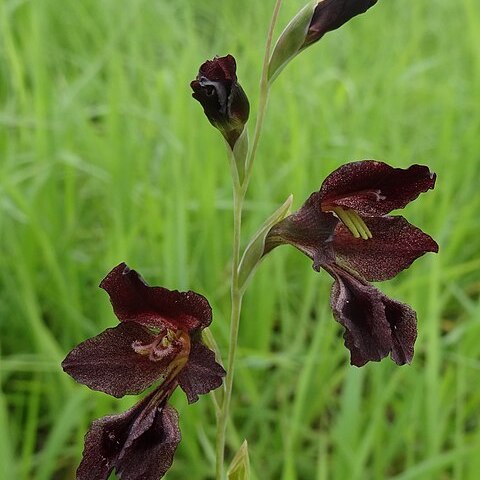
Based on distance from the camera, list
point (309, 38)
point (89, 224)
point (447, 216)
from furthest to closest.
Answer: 1. point (89, 224)
2. point (447, 216)
3. point (309, 38)

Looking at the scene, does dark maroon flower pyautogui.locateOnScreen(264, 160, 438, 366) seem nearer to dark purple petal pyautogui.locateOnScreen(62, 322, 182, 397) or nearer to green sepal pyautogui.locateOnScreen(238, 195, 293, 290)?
green sepal pyautogui.locateOnScreen(238, 195, 293, 290)


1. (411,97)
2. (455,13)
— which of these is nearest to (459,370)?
(411,97)

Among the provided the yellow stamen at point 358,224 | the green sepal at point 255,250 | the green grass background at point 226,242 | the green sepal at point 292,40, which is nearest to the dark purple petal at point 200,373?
the green sepal at point 255,250

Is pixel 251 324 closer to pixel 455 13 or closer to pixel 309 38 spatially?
pixel 309 38

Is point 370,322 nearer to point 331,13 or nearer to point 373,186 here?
point 373,186

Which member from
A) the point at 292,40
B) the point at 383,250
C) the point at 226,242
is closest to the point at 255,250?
the point at 383,250
